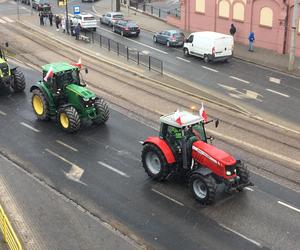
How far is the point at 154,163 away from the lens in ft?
64.0

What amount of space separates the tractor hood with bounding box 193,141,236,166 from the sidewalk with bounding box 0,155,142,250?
4092 millimetres

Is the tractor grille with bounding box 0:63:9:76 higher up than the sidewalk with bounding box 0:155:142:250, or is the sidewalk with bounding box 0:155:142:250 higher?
the tractor grille with bounding box 0:63:9:76

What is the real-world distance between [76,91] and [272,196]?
10840 mm

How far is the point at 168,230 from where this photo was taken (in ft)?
53.8

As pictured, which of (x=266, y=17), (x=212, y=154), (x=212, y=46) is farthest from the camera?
(x=266, y=17)

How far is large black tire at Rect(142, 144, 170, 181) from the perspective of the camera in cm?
1869

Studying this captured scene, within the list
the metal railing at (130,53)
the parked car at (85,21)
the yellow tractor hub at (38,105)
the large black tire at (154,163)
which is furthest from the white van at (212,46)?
the large black tire at (154,163)

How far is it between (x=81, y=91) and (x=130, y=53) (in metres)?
18.7

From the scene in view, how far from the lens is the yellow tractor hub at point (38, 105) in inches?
998

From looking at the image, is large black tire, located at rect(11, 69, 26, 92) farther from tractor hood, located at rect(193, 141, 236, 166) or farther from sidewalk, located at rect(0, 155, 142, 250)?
tractor hood, located at rect(193, 141, 236, 166)

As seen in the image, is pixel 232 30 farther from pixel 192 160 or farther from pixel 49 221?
pixel 49 221

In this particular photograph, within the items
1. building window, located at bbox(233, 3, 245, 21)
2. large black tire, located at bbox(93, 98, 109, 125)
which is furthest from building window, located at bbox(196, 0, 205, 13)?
large black tire, located at bbox(93, 98, 109, 125)

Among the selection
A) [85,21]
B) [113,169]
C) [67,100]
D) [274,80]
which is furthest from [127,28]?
[113,169]

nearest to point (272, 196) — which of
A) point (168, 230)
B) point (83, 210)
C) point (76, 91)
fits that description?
point (168, 230)
